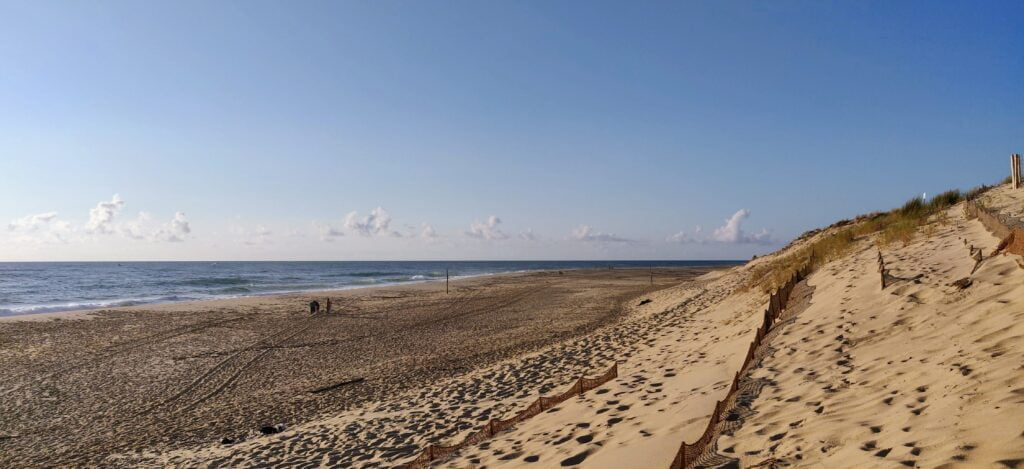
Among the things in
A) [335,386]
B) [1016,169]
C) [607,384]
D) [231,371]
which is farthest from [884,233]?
[231,371]

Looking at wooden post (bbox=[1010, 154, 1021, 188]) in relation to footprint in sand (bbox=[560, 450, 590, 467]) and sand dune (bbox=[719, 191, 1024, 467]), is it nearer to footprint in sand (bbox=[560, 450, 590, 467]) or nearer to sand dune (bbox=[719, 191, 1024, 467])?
sand dune (bbox=[719, 191, 1024, 467])

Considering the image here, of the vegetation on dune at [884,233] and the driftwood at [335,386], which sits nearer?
the driftwood at [335,386]

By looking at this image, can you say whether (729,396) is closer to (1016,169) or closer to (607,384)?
(607,384)

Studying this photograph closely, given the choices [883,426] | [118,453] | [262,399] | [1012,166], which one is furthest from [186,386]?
[1012,166]

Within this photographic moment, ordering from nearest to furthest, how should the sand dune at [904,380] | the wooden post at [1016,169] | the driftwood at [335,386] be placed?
1. the sand dune at [904,380]
2. the driftwood at [335,386]
3. the wooden post at [1016,169]

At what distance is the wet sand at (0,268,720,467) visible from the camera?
10367mm

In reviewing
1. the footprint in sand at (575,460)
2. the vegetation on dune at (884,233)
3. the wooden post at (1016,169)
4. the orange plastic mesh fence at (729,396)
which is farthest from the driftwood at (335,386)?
the wooden post at (1016,169)

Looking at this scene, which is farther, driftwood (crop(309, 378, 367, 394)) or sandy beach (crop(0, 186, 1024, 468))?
driftwood (crop(309, 378, 367, 394))

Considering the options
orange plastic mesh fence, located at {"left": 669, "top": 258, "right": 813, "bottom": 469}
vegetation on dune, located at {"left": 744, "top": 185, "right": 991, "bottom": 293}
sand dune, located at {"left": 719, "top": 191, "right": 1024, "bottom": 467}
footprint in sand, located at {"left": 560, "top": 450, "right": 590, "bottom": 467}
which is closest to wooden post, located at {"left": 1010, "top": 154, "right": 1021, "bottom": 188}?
vegetation on dune, located at {"left": 744, "top": 185, "right": 991, "bottom": 293}

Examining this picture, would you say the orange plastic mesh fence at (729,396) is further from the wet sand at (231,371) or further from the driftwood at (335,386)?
the driftwood at (335,386)

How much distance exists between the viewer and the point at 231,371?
16.0m

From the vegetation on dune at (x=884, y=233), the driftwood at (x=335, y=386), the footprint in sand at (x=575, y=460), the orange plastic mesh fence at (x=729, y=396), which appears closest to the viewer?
the orange plastic mesh fence at (x=729, y=396)

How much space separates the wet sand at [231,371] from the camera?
10.4m

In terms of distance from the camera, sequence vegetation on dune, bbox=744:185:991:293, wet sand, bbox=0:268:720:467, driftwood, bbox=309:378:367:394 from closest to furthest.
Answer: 1. wet sand, bbox=0:268:720:467
2. driftwood, bbox=309:378:367:394
3. vegetation on dune, bbox=744:185:991:293
